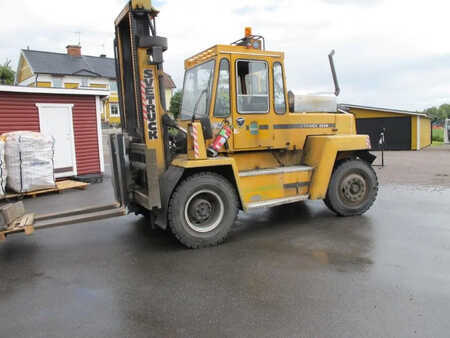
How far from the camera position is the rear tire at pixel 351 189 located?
7.15 metres

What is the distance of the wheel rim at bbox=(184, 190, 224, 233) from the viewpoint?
5691 millimetres

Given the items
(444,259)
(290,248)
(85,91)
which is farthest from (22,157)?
(444,259)

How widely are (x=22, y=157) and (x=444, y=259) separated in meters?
9.11

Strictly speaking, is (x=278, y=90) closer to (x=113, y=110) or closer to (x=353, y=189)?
(x=353, y=189)

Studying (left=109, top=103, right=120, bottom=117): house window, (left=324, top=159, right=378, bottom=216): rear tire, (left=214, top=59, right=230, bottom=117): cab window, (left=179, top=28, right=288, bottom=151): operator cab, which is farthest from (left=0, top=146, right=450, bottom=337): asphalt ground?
(left=109, top=103, right=120, bottom=117): house window

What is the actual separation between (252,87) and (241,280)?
10.5ft

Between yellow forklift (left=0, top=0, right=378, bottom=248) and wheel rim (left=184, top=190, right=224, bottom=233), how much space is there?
0.05 feet

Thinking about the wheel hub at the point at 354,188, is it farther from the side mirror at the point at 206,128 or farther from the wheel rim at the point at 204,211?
the side mirror at the point at 206,128

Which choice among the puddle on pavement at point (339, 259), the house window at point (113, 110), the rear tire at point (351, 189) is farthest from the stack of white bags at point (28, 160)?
the house window at point (113, 110)

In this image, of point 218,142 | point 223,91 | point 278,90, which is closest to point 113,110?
point 278,90

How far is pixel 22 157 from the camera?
949cm

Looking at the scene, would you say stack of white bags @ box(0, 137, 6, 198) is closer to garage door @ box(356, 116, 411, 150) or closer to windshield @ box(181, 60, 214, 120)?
windshield @ box(181, 60, 214, 120)

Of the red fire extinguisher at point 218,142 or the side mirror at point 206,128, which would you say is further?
the red fire extinguisher at point 218,142

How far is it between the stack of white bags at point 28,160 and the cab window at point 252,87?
611 cm
